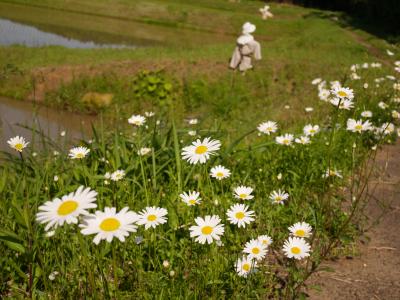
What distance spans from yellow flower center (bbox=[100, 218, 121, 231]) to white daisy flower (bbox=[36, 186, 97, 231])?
6cm

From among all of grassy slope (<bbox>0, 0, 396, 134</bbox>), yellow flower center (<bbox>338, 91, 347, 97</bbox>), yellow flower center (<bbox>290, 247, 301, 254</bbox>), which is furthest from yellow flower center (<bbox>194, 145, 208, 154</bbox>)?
grassy slope (<bbox>0, 0, 396, 134</bbox>)

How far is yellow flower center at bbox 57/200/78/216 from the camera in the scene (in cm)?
106

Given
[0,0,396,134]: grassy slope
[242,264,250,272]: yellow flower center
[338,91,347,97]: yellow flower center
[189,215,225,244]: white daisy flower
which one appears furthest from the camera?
[0,0,396,134]: grassy slope

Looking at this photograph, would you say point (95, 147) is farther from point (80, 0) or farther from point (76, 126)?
point (80, 0)

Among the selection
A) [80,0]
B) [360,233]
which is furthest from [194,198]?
[80,0]

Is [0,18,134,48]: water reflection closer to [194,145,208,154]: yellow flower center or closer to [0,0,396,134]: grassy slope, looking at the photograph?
[0,0,396,134]: grassy slope

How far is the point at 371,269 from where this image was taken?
2.27 meters

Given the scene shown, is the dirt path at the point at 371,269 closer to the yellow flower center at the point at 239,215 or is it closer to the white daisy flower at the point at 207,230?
the yellow flower center at the point at 239,215

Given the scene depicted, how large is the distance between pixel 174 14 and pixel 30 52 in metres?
13.7

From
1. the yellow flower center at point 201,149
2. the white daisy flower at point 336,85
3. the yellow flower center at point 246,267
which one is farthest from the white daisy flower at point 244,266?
the white daisy flower at point 336,85

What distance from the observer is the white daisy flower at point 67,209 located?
3.38 feet

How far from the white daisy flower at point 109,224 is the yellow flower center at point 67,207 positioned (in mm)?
56

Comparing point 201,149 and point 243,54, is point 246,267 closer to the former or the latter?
point 201,149

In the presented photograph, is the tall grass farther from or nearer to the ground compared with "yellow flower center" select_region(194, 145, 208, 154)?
nearer to the ground
